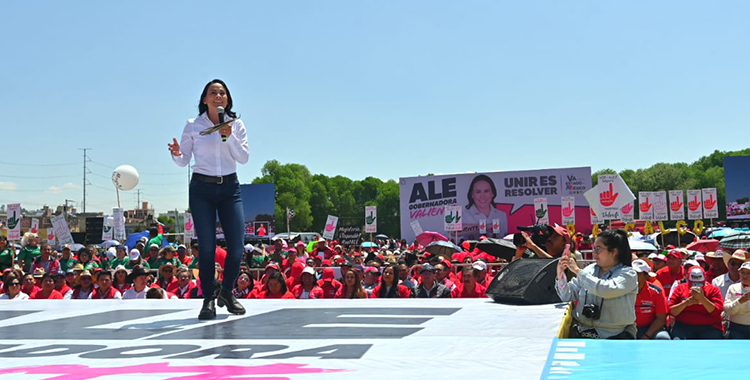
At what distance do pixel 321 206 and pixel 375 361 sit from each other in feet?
278

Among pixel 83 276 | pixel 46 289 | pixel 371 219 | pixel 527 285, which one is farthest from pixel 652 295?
pixel 371 219

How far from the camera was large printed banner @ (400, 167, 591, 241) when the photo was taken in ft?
124

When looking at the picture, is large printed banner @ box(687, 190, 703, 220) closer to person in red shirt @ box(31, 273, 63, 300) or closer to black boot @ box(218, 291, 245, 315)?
person in red shirt @ box(31, 273, 63, 300)

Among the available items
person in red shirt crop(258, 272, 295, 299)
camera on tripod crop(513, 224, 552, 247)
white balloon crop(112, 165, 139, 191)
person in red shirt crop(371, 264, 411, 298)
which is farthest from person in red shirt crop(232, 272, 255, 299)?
white balloon crop(112, 165, 139, 191)

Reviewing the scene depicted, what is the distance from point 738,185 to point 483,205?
12.7 metres

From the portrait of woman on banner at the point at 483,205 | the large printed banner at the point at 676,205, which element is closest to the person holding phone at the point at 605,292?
the large printed banner at the point at 676,205

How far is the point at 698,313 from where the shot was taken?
7070mm

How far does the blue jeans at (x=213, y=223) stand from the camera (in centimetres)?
491

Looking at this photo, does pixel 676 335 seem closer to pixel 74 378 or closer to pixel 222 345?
pixel 222 345

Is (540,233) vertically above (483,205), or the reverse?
(483,205)

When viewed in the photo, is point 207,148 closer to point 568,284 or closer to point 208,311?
point 208,311

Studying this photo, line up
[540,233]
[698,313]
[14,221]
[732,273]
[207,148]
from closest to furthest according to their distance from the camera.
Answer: [207,148]
[540,233]
[698,313]
[732,273]
[14,221]

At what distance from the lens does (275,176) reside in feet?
271

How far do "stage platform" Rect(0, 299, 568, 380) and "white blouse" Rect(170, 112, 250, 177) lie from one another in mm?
1025
